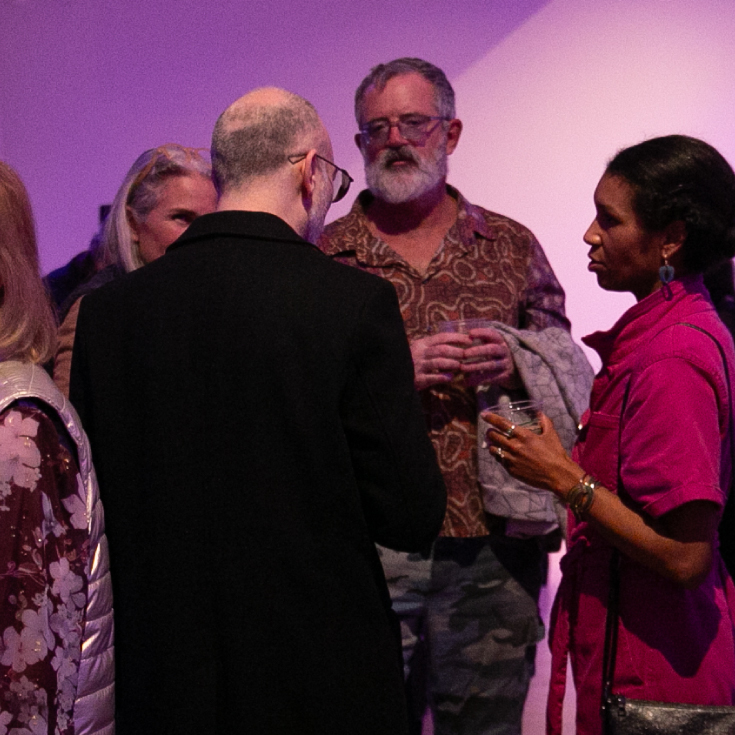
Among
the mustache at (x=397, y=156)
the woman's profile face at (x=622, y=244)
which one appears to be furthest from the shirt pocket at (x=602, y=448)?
the mustache at (x=397, y=156)

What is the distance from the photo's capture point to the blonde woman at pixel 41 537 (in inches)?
48.3

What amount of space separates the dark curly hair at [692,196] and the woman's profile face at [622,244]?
2 centimetres

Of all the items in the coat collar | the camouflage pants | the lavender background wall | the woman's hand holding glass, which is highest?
the lavender background wall

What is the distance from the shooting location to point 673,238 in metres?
1.71

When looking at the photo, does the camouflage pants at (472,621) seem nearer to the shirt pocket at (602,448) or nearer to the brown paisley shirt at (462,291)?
the brown paisley shirt at (462,291)

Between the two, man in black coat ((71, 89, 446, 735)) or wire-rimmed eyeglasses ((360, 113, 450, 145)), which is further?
wire-rimmed eyeglasses ((360, 113, 450, 145))

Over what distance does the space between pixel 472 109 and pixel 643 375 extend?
80.4 inches

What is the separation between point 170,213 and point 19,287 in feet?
2.95

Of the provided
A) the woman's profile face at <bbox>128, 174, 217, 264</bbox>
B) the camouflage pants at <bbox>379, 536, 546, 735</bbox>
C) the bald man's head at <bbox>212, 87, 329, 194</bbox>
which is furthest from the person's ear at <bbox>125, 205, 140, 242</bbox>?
the camouflage pants at <bbox>379, 536, 546, 735</bbox>

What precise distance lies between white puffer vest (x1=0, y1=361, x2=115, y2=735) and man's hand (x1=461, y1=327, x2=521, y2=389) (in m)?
1.04

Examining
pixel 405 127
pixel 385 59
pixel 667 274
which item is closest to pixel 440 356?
pixel 667 274

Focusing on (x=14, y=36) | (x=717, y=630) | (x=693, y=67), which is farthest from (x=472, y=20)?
(x=717, y=630)

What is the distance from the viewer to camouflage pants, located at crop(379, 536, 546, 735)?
96.5 inches

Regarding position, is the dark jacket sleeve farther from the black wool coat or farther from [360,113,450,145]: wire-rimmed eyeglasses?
[360,113,450,145]: wire-rimmed eyeglasses
